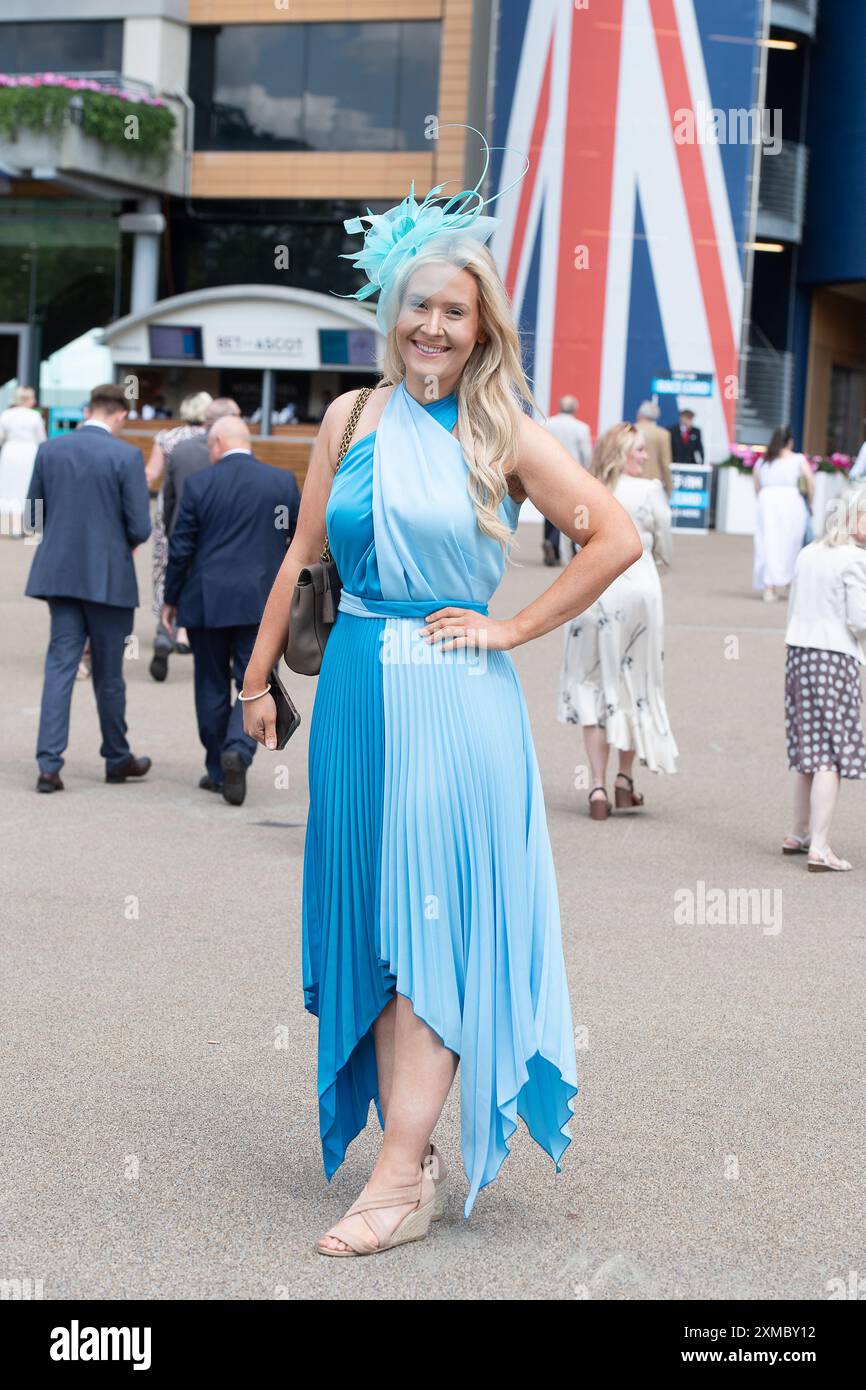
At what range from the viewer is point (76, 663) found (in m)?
9.58

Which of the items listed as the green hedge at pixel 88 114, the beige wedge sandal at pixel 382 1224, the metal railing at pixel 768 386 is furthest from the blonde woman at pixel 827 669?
the green hedge at pixel 88 114

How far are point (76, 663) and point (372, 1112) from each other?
5.15m

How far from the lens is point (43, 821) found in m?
8.69

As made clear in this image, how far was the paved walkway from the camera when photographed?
3.83 metres

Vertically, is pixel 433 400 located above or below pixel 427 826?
above

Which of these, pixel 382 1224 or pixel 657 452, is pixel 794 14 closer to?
pixel 657 452

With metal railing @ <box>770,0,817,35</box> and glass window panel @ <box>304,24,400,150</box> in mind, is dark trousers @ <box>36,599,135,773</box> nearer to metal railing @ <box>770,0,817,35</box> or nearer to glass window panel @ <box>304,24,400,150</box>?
metal railing @ <box>770,0,817,35</box>

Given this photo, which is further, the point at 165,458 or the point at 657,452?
the point at 657,452

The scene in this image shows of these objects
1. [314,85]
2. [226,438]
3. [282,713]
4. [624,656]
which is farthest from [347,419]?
[314,85]

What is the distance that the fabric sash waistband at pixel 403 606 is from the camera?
392 centimetres

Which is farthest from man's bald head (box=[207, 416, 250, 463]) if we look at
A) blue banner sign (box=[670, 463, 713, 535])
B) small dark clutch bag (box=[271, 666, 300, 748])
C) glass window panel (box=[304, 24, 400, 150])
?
glass window panel (box=[304, 24, 400, 150])

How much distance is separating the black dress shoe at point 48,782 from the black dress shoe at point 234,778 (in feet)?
2.79

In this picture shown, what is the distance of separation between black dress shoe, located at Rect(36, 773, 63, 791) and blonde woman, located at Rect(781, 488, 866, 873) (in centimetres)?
360
